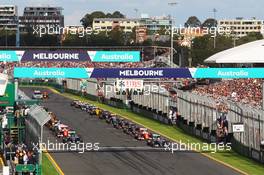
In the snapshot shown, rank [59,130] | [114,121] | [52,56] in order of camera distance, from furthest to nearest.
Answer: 1. [114,121]
2. [59,130]
3. [52,56]

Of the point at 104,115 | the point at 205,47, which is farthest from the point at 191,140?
the point at 205,47

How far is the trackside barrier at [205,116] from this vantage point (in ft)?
116

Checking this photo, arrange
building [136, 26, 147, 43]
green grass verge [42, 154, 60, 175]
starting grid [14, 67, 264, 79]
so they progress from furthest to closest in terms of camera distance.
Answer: building [136, 26, 147, 43]
starting grid [14, 67, 264, 79]
green grass verge [42, 154, 60, 175]

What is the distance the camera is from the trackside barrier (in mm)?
35506

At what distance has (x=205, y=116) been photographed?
4450 centimetres

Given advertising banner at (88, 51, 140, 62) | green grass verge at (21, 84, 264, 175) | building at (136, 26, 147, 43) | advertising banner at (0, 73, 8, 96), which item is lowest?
green grass verge at (21, 84, 264, 175)

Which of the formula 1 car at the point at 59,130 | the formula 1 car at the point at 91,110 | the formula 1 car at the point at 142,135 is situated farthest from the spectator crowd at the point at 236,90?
the formula 1 car at the point at 59,130

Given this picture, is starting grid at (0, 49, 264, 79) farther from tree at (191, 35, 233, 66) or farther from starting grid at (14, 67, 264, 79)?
tree at (191, 35, 233, 66)

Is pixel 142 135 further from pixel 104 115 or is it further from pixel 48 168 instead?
pixel 104 115

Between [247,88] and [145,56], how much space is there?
43.3m

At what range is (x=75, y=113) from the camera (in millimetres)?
A: 65375

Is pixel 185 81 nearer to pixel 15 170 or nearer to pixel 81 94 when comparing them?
pixel 81 94

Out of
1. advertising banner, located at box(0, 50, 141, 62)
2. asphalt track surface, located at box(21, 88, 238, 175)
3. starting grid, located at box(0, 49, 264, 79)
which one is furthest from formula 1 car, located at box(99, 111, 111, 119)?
starting grid, located at box(0, 49, 264, 79)

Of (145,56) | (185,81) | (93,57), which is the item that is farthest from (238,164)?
(145,56)
